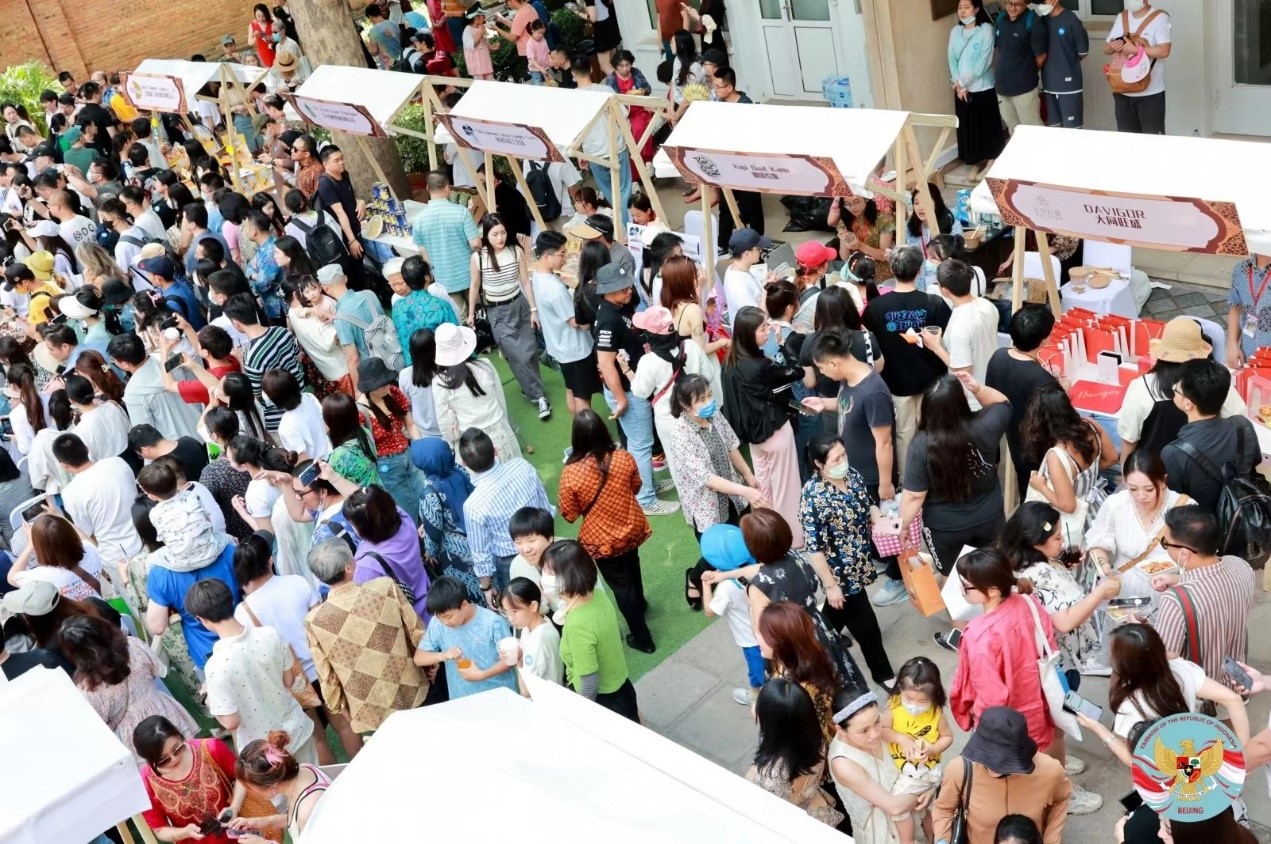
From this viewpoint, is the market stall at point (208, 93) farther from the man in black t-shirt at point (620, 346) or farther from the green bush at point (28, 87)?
the green bush at point (28, 87)

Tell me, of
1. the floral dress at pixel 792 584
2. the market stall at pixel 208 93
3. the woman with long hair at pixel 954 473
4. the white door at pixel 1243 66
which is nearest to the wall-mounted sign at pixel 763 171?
the woman with long hair at pixel 954 473

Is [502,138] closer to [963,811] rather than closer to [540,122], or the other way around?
[540,122]

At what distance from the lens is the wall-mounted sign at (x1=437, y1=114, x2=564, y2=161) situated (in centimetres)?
870

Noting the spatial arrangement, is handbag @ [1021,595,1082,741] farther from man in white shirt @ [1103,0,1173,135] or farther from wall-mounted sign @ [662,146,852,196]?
→ man in white shirt @ [1103,0,1173,135]

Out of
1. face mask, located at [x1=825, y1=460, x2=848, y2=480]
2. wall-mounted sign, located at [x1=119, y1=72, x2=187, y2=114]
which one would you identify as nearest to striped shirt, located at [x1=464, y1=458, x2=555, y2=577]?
face mask, located at [x1=825, y1=460, x2=848, y2=480]

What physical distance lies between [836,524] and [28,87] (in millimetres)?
19566

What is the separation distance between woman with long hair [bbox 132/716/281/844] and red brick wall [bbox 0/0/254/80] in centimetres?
2172

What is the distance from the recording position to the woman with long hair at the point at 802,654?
→ 4398 millimetres

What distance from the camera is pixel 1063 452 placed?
5.36 meters

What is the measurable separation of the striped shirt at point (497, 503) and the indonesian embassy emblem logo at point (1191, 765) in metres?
3.00

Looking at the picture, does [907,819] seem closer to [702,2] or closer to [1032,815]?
[1032,815]

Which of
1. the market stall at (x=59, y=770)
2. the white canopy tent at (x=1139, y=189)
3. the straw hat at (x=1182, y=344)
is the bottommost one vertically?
the straw hat at (x=1182, y=344)

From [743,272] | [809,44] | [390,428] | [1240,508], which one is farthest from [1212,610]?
[809,44]

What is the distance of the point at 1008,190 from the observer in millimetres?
6199
